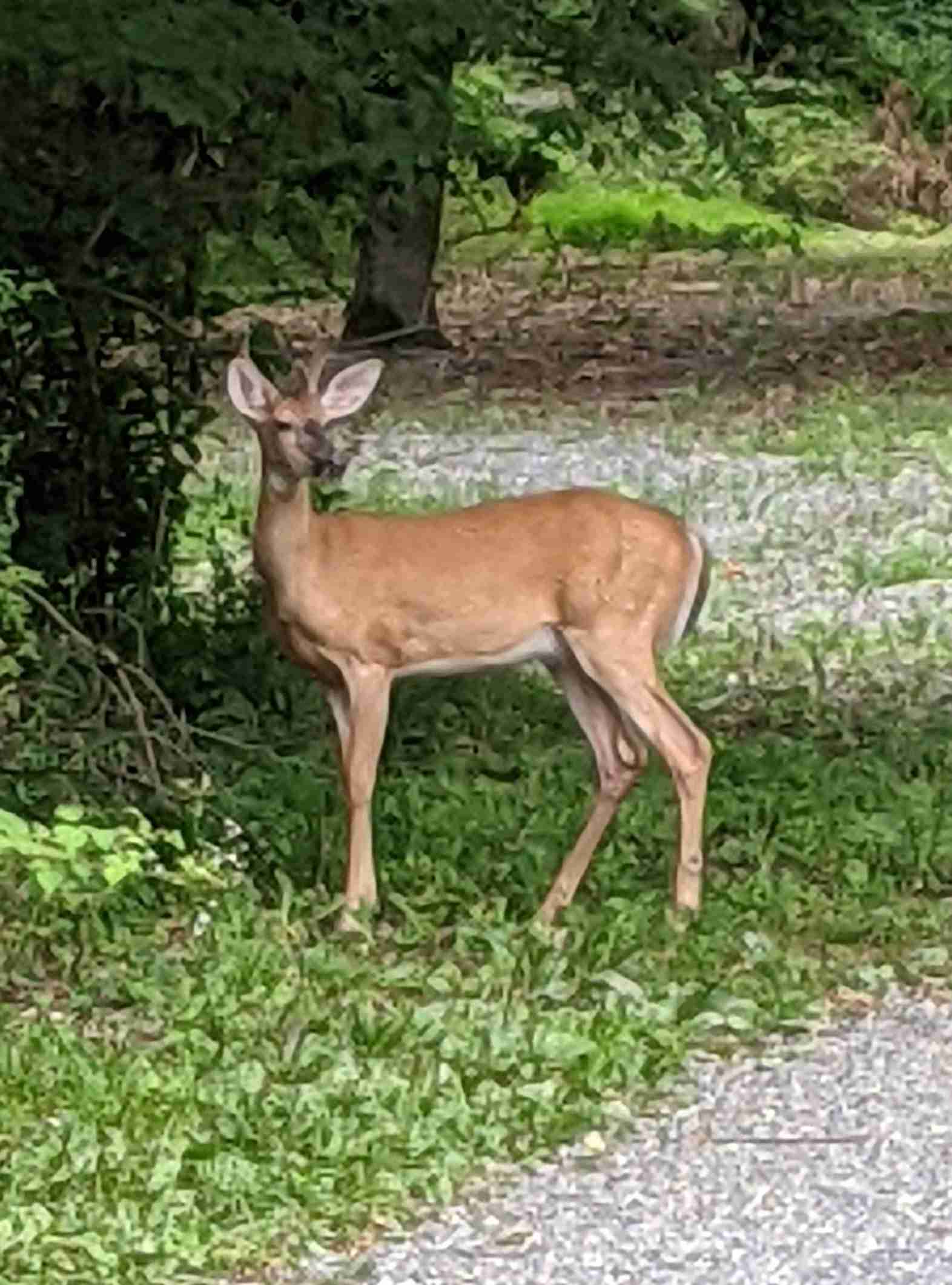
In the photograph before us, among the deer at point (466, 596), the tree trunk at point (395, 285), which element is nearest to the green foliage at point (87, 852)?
the deer at point (466, 596)

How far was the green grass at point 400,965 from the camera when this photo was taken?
6.44 meters

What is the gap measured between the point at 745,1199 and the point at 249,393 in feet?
9.33

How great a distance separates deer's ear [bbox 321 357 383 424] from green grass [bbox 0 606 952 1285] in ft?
2.86

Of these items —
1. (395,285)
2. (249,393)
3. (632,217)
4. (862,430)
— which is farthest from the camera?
(632,217)

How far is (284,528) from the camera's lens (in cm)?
885

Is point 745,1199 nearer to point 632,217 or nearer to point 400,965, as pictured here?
point 400,965

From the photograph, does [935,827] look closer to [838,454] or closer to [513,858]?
[513,858]

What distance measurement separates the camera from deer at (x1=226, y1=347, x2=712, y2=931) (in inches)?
345

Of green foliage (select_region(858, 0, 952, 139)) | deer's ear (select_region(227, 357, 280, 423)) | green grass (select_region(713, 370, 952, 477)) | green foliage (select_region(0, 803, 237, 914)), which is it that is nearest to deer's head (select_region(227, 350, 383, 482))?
deer's ear (select_region(227, 357, 280, 423))

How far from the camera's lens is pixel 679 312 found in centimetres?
2445

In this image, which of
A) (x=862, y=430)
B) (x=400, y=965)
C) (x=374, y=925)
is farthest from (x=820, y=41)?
(x=862, y=430)

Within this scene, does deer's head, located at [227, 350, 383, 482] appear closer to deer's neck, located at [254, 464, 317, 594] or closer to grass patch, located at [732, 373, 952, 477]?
deer's neck, located at [254, 464, 317, 594]

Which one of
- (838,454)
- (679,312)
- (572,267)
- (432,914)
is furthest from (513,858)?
(572,267)

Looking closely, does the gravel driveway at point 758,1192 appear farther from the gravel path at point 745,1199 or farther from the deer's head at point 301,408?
the deer's head at point 301,408
